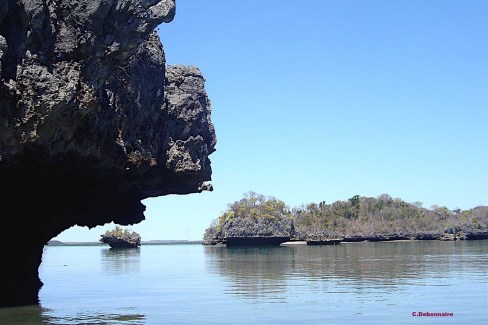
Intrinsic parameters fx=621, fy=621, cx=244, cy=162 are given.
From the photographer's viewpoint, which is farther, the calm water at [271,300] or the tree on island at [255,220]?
the tree on island at [255,220]

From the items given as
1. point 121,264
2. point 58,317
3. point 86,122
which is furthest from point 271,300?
point 121,264

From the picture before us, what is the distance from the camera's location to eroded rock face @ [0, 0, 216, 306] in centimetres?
2175

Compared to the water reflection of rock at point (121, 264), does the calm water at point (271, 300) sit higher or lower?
higher

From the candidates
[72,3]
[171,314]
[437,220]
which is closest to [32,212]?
[171,314]

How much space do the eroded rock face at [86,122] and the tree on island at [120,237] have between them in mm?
121895

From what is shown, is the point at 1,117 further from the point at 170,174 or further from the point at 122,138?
the point at 170,174

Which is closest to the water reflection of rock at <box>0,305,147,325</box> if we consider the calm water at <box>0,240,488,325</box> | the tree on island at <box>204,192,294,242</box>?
the calm water at <box>0,240,488,325</box>

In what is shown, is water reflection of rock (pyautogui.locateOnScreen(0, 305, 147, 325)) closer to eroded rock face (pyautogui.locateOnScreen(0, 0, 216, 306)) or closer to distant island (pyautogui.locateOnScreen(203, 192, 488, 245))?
eroded rock face (pyautogui.locateOnScreen(0, 0, 216, 306))

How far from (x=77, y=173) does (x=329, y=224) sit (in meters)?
158

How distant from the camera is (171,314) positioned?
81.6 feet

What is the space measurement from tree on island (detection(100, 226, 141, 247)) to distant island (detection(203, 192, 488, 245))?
2276 centimetres

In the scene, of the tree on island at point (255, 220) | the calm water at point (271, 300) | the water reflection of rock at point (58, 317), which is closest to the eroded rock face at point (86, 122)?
the water reflection of rock at point (58, 317)

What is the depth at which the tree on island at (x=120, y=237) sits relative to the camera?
513 ft

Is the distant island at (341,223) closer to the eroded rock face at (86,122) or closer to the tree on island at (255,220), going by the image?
the tree on island at (255,220)
